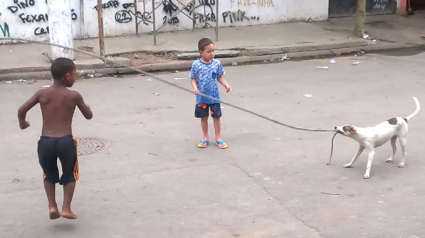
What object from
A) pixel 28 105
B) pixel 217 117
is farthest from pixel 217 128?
pixel 28 105

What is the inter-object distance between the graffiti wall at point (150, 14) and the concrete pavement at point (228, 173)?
3672 mm

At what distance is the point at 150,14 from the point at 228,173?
8.78 meters

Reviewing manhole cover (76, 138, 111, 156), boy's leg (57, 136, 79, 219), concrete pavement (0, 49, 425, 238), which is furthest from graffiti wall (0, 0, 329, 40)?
boy's leg (57, 136, 79, 219)

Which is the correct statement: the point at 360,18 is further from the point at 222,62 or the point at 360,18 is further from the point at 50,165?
the point at 50,165

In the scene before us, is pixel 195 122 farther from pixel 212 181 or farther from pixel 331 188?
pixel 331 188

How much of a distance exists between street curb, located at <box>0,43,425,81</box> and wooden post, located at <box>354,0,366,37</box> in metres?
0.68

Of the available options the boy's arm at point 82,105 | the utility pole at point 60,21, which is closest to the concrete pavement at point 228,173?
the boy's arm at point 82,105

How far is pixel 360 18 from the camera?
46.6 ft

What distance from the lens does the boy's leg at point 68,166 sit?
469cm

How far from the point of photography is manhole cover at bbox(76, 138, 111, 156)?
269 inches

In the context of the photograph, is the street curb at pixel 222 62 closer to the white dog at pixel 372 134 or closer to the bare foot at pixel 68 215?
the white dog at pixel 372 134

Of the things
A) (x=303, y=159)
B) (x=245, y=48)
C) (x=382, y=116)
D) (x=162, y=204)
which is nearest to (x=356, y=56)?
(x=245, y=48)

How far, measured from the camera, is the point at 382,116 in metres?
8.13

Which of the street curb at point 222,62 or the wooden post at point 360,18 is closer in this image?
the street curb at point 222,62
